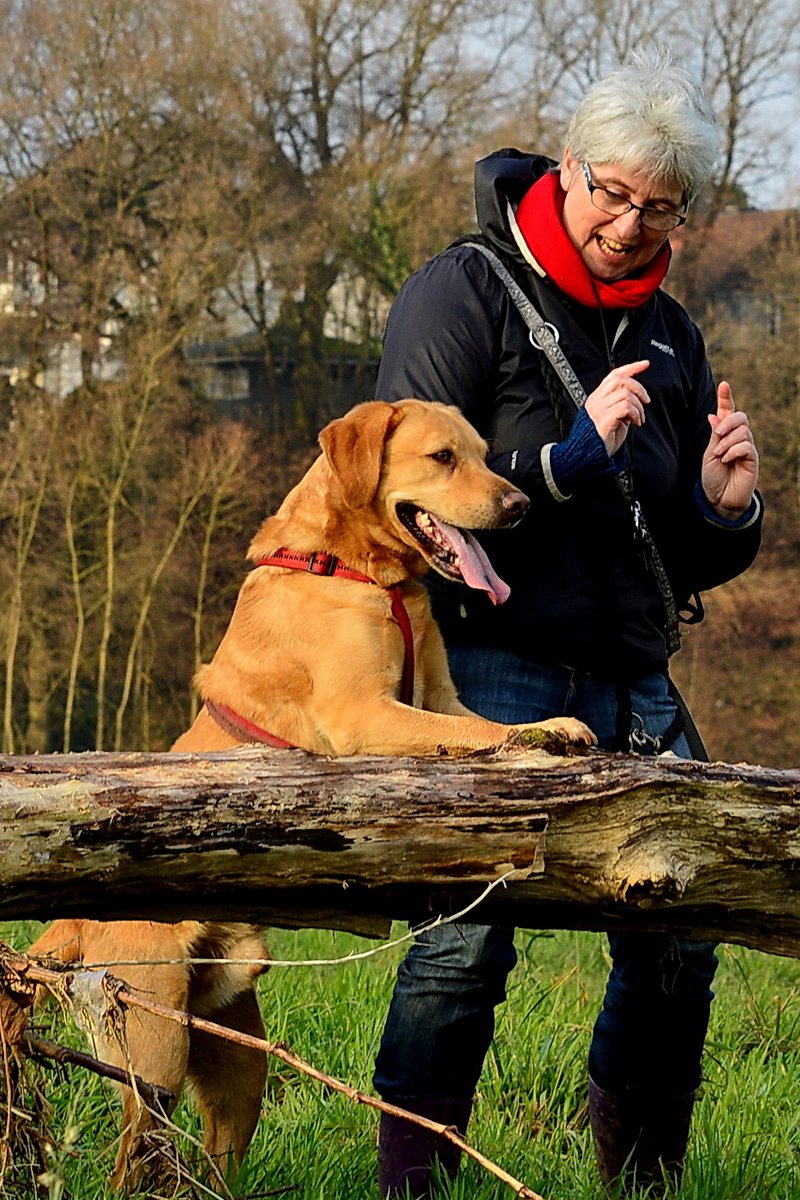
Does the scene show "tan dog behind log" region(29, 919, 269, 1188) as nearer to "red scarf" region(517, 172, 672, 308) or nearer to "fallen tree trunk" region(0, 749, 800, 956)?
"fallen tree trunk" region(0, 749, 800, 956)

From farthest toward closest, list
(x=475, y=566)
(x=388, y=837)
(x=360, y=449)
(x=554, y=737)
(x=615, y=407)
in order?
(x=360, y=449) → (x=475, y=566) → (x=615, y=407) → (x=554, y=737) → (x=388, y=837)

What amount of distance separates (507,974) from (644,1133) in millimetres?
578

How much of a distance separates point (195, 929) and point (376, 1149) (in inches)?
31.7

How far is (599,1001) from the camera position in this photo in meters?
5.56

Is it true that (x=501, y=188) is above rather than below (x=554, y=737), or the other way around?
above

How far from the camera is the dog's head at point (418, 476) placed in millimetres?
4004

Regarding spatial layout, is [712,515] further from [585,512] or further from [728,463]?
[585,512]

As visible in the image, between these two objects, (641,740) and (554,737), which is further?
(641,740)

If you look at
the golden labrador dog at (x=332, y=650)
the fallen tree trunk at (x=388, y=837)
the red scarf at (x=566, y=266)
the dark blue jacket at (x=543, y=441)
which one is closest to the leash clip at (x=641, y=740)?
the dark blue jacket at (x=543, y=441)

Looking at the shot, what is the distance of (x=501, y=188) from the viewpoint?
404 cm

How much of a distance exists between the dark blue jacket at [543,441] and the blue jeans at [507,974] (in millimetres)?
90

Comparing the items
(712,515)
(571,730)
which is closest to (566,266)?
(712,515)

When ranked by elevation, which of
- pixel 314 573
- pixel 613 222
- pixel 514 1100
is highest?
pixel 613 222

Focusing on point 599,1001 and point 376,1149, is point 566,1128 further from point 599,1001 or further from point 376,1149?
point 599,1001
